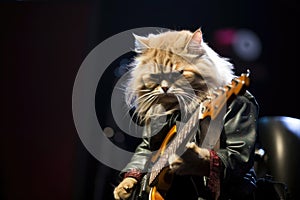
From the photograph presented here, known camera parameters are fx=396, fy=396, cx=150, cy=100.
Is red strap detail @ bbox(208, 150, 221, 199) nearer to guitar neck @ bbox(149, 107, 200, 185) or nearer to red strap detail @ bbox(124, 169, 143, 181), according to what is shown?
guitar neck @ bbox(149, 107, 200, 185)

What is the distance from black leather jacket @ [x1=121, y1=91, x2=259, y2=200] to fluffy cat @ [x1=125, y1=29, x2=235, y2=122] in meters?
0.10

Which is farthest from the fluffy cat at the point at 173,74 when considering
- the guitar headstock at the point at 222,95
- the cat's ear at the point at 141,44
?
the guitar headstock at the point at 222,95

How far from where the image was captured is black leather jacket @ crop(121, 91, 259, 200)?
32.3 inches

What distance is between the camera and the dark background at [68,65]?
160cm

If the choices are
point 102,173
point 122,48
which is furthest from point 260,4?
point 102,173

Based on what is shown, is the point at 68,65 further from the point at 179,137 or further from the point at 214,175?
the point at 214,175

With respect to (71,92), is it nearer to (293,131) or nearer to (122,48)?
(122,48)

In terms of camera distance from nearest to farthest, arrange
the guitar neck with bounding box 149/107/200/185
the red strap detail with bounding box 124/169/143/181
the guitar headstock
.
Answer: the guitar headstock
the guitar neck with bounding box 149/107/200/185
the red strap detail with bounding box 124/169/143/181

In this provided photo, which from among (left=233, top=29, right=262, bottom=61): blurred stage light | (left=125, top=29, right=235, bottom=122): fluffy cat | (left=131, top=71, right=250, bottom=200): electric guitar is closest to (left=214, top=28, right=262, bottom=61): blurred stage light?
(left=233, top=29, right=262, bottom=61): blurred stage light

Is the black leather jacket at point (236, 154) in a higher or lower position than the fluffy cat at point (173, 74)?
lower

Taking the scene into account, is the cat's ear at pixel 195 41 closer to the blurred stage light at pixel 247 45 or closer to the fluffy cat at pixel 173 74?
the fluffy cat at pixel 173 74

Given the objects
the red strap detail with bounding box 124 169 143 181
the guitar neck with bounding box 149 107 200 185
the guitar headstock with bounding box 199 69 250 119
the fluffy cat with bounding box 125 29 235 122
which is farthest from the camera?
the red strap detail with bounding box 124 169 143 181

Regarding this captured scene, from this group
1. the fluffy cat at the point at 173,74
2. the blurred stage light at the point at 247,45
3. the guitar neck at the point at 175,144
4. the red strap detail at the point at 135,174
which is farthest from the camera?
the blurred stage light at the point at 247,45

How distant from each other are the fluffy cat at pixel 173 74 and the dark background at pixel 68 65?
0.61 m
